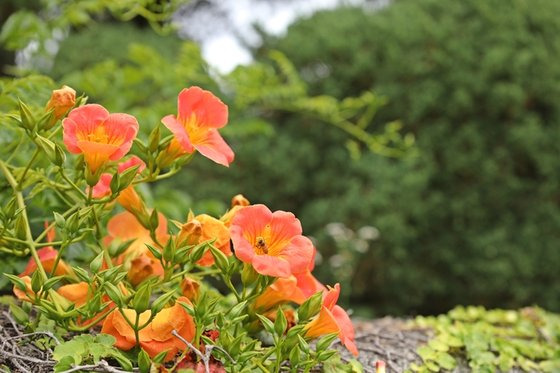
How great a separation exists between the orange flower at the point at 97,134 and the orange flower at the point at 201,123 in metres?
0.09

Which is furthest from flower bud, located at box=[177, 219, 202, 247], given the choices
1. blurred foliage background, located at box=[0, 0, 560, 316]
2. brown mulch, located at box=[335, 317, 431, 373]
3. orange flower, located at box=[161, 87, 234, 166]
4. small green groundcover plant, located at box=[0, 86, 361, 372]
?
blurred foliage background, located at box=[0, 0, 560, 316]

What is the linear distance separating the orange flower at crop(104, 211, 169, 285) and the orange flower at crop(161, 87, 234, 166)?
201 millimetres

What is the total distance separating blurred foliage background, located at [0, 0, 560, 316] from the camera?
15.5 feet

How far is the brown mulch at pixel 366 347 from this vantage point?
1.17 metres

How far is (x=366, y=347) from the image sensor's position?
1.63 metres

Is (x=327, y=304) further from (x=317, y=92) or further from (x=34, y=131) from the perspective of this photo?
(x=317, y=92)

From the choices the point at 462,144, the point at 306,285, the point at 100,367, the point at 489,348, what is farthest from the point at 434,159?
the point at 100,367

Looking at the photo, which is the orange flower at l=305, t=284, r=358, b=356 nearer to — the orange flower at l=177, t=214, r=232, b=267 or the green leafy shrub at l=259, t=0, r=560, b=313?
the orange flower at l=177, t=214, r=232, b=267

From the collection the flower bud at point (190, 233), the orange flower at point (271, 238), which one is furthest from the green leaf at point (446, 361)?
the flower bud at point (190, 233)

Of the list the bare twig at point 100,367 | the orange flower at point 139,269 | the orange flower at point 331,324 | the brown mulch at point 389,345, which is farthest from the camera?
the brown mulch at point 389,345

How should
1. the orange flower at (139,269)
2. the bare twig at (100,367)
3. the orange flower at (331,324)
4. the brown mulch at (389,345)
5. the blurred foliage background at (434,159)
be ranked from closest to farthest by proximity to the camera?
the bare twig at (100,367)
the orange flower at (331,324)
the orange flower at (139,269)
the brown mulch at (389,345)
the blurred foliage background at (434,159)

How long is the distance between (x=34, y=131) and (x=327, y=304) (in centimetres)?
55

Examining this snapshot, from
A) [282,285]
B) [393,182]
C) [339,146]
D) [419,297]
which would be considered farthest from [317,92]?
[282,285]

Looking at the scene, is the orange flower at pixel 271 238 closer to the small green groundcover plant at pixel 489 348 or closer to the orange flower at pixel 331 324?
the orange flower at pixel 331 324
